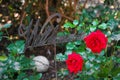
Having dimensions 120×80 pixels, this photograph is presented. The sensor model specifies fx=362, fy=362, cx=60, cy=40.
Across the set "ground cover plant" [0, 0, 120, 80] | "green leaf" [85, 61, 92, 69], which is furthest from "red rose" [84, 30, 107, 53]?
"green leaf" [85, 61, 92, 69]

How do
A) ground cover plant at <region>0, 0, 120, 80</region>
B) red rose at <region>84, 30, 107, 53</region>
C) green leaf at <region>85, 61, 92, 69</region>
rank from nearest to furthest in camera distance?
red rose at <region>84, 30, 107, 53</region>, ground cover plant at <region>0, 0, 120, 80</region>, green leaf at <region>85, 61, 92, 69</region>

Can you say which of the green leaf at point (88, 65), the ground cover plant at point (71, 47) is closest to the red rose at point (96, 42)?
the ground cover plant at point (71, 47)

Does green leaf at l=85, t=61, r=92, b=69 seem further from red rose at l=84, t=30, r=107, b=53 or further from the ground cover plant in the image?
red rose at l=84, t=30, r=107, b=53

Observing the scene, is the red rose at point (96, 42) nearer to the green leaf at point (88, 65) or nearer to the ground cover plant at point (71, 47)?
the ground cover plant at point (71, 47)

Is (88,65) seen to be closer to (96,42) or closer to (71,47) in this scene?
(71,47)

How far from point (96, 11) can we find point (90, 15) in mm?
181

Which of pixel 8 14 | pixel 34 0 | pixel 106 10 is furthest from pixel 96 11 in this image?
pixel 8 14

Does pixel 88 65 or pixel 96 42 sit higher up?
pixel 96 42

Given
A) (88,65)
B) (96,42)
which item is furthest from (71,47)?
(96,42)

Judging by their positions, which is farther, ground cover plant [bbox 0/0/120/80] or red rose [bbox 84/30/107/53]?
ground cover plant [bbox 0/0/120/80]

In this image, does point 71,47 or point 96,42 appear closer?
point 96,42

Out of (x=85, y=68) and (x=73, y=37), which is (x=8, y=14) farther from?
(x=85, y=68)

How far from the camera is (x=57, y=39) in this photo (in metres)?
2.26

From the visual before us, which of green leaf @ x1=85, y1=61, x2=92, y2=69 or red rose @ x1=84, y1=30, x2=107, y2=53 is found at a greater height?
red rose @ x1=84, y1=30, x2=107, y2=53
